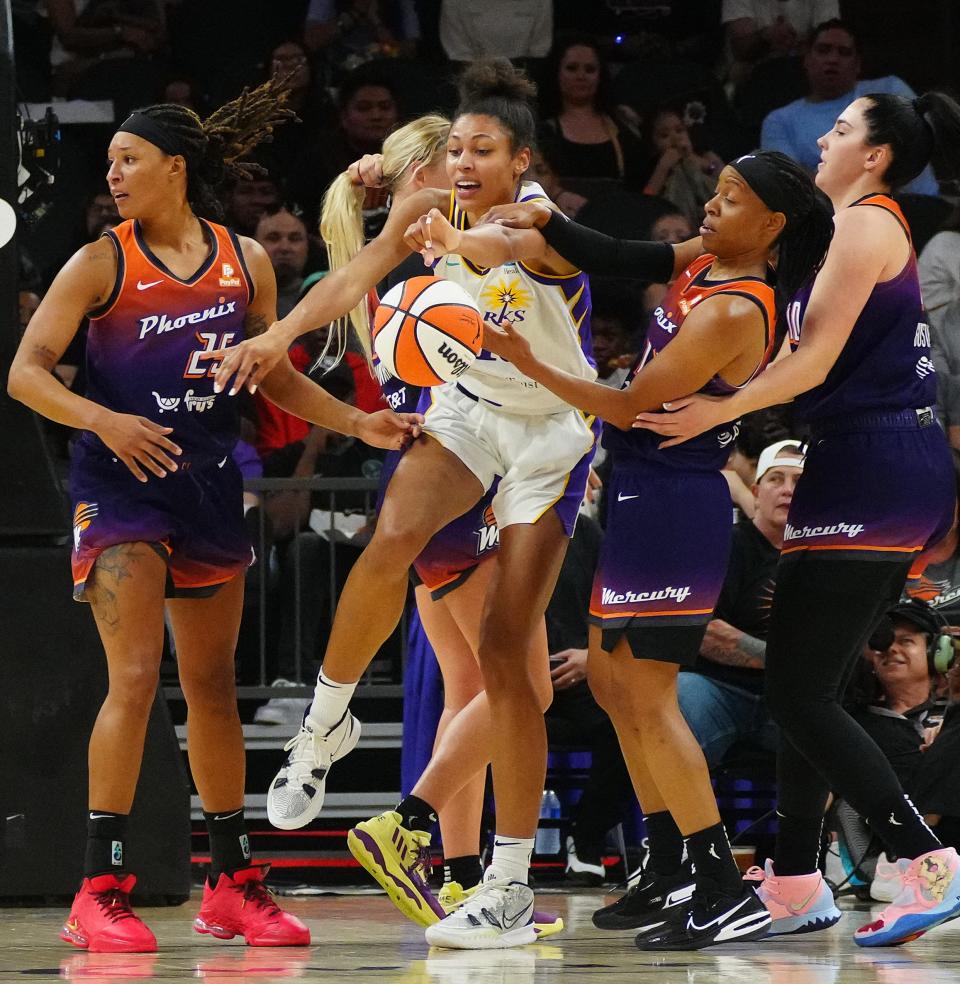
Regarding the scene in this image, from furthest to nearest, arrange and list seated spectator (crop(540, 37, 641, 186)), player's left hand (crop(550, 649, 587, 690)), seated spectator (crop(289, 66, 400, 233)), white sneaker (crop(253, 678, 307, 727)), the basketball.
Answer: seated spectator (crop(540, 37, 641, 186))
seated spectator (crop(289, 66, 400, 233))
white sneaker (crop(253, 678, 307, 727))
player's left hand (crop(550, 649, 587, 690))
the basketball

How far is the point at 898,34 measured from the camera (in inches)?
404

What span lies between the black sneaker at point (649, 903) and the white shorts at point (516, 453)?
3.17ft

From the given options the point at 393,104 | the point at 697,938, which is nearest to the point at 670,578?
the point at 697,938

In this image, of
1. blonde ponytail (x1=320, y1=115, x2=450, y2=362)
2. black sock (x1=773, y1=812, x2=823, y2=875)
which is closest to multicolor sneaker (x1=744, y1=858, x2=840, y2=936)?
black sock (x1=773, y1=812, x2=823, y2=875)

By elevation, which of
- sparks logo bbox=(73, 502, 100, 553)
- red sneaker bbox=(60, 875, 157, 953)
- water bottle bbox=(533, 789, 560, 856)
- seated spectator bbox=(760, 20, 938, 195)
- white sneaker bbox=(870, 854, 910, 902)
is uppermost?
seated spectator bbox=(760, 20, 938, 195)

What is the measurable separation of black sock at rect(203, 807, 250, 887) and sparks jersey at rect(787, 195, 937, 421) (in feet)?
6.12

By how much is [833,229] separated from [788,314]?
260 millimetres

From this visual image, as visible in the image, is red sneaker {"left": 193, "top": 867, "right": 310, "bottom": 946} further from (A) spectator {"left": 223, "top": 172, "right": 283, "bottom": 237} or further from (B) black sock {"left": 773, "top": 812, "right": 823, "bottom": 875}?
(A) spectator {"left": 223, "top": 172, "right": 283, "bottom": 237}

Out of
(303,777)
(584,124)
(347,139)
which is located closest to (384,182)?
(303,777)

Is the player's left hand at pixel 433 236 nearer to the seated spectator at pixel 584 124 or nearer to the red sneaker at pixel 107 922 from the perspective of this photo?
the red sneaker at pixel 107 922

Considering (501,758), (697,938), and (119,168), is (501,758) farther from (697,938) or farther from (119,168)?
(119,168)

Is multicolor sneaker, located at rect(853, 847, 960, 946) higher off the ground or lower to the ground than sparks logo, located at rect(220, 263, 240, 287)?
lower

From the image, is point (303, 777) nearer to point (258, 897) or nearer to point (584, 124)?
point (258, 897)

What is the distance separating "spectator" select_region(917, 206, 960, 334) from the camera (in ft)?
27.1
